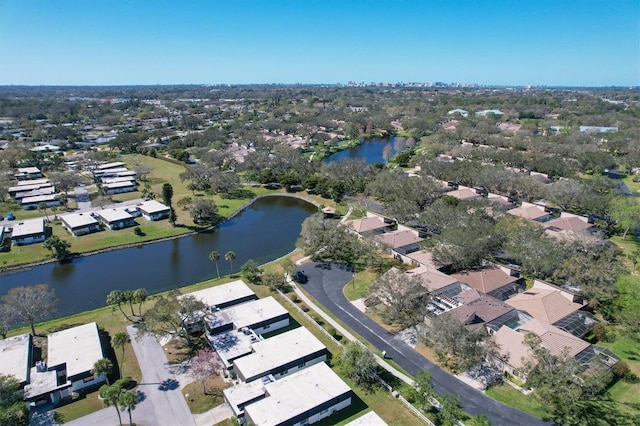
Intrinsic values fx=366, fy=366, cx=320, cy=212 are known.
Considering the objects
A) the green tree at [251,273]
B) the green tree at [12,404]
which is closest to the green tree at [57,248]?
the green tree at [251,273]

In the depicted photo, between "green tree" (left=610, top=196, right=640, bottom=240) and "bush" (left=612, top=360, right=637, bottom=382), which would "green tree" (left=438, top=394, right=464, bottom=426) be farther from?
"green tree" (left=610, top=196, right=640, bottom=240)

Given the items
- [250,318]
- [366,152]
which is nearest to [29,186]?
[250,318]

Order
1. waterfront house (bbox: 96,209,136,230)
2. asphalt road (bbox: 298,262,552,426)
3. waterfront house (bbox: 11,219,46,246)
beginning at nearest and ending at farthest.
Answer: asphalt road (bbox: 298,262,552,426) < waterfront house (bbox: 11,219,46,246) < waterfront house (bbox: 96,209,136,230)

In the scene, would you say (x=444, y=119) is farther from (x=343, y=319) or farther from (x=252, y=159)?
(x=343, y=319)

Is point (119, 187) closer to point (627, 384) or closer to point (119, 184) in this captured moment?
point (119, 184)

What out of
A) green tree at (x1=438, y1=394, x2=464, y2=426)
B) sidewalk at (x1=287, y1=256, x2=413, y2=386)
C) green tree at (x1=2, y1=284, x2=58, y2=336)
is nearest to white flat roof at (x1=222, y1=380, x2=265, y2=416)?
sidewalk at (x1=287, y1=256, x2=413, y2=386)

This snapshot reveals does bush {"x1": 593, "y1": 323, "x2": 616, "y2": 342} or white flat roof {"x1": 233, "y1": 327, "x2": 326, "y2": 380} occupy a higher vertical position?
white flat roof {"x1": 233, "y1": 327, "x2": 326, "y2": 380}

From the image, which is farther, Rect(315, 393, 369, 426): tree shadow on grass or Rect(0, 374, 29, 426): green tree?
Rect(315, 393, 369, 426): tree shadow on grass

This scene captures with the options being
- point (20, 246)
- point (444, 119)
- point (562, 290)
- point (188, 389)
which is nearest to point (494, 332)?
point (562, 290)
